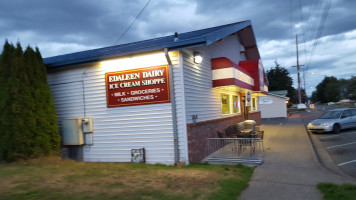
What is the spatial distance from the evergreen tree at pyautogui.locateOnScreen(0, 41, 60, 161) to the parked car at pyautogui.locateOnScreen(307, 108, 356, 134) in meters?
14.0

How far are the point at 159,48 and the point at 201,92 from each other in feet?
8.23

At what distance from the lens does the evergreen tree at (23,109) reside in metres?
7.94

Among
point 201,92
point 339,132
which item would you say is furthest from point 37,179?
point 339,132

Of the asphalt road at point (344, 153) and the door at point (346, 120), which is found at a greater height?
the door at point (346, 120)

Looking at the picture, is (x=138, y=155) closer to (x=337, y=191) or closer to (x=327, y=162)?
(x=337, y=191)

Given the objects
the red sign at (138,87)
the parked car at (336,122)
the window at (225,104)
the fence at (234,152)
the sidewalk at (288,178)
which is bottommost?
the sidewalk at (288,178)

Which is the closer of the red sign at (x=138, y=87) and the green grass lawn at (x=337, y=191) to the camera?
the green grass lawn at (x=337, y=191)

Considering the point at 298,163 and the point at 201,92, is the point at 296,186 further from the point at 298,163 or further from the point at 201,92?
the point at 201,92

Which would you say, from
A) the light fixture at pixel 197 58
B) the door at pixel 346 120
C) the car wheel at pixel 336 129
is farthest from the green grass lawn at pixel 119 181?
the door at pixel 346 120

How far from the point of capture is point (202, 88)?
962 cm

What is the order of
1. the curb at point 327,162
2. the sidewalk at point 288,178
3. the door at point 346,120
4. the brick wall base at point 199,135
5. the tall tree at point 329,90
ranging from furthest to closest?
1. the tall tree at point 329,90
2. the door at point 346,120
3. the brick wall base at point 199,135
4. the curb at point 327,162
5. the sidewalk at point 288,178

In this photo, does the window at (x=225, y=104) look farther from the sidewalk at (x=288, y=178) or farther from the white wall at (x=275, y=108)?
the white wall at (x=275, y=108)

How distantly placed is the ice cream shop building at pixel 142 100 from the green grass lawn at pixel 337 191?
3.74 metres

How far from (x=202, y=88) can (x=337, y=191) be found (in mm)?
5516
